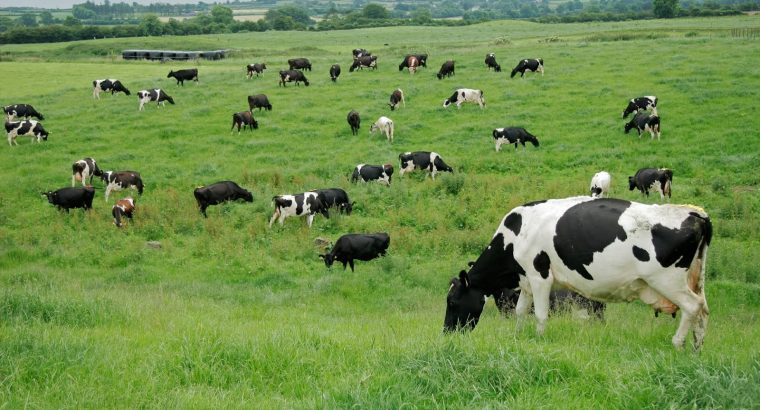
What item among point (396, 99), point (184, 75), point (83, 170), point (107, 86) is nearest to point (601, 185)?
point (396, 99)

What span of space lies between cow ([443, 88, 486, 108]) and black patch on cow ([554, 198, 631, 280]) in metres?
26.0

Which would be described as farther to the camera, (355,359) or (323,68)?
(323,68)

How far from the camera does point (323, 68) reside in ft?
159

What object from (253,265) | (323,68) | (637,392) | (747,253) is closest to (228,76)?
(323,68)

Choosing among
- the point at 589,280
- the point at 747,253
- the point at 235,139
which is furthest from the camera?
the point at 235,139

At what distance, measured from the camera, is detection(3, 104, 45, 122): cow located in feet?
116

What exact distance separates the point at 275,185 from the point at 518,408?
819 inches

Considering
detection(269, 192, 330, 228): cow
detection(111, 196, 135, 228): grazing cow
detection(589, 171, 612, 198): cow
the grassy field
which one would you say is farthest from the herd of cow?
detection(111, 196, 135, 228): grazing cow

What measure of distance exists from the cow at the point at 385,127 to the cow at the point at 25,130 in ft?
50.6

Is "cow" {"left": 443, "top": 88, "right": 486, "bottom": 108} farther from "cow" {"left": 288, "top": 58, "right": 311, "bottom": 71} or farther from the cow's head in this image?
the cow's head

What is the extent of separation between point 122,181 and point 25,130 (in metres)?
10.3

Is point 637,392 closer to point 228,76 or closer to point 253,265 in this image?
point 253,265

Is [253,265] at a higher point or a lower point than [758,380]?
lower

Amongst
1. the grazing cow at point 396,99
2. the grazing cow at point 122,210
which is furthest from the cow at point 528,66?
the grazing cow at point 122,210
